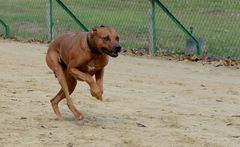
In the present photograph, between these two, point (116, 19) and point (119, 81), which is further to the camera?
point (116, 19)

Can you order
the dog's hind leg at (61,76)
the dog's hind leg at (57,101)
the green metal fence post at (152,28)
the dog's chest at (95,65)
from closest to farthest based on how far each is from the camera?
the dog's chest at (95,65) < the dog's hind leg at (61,76) < the dog's hind leg at (57,101) < the green metal fence post at (152,28)

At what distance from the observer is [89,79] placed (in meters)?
7.39

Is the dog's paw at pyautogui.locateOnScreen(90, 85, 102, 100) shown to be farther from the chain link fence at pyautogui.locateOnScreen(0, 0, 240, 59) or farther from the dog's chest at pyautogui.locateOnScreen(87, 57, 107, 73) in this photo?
the chain link fence at pyautogui.locateOnScreen(0, 0, 240, 59)

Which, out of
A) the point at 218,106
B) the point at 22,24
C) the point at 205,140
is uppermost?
the point at 205,140

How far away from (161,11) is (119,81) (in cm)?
406

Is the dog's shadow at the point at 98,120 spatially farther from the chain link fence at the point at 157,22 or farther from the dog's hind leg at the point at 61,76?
the chain link fence at the point at 157,22

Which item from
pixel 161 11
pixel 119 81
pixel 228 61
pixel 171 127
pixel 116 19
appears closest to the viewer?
pixel 171 127

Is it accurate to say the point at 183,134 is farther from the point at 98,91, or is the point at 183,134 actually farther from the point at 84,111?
the point at 84,111

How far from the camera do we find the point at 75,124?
7.98 meters

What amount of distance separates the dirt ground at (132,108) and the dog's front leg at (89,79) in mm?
426

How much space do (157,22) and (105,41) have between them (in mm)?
8482

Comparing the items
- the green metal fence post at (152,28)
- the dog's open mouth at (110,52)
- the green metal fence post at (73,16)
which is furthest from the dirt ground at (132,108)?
the green metal fence post at (73,16)

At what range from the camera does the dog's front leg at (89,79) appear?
23.9 feet

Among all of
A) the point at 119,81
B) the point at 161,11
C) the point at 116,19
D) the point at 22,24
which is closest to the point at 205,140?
the point at 119,81
